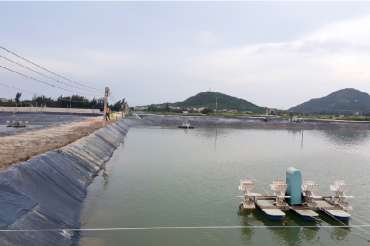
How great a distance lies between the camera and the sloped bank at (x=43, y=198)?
1288cm

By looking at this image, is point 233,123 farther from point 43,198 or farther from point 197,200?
point 43,198

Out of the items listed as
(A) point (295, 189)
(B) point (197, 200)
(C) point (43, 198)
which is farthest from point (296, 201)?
(C) point (43, 198)

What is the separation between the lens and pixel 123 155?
41469mm

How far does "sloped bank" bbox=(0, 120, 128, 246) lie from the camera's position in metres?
12.9

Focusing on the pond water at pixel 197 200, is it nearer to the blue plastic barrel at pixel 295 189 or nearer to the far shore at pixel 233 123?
the blue plastic barrel at pixel 295 189

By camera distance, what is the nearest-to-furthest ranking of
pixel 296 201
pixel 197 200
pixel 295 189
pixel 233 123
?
pixel 296 201
pixel 295 189
pixel 197 200
pixel 233 123

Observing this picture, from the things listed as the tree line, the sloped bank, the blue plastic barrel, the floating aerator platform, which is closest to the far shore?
the tree line

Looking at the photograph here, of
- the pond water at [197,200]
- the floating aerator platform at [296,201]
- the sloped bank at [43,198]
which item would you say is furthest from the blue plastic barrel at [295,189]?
the sloped bank at [43,198]

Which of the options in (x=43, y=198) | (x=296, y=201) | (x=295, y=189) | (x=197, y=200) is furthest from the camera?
(x=197, y=200)

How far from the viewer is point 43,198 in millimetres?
16453

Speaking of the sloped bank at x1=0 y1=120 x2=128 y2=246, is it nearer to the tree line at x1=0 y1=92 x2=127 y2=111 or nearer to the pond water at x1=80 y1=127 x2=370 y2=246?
the pond water at x1=80 y1=127 x2=370 y2=246

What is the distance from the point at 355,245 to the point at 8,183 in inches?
564

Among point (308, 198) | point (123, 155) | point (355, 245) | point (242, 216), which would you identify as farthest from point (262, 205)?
point (123, 155)

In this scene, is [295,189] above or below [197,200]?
above
